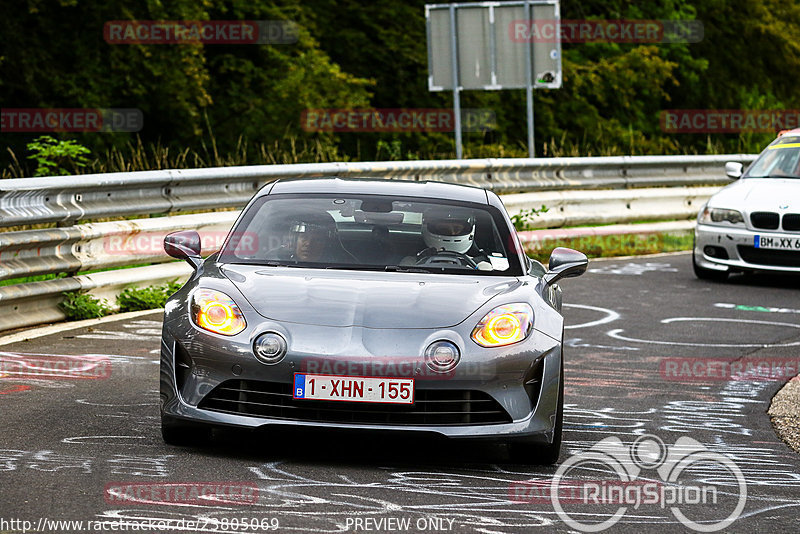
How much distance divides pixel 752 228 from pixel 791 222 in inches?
15.9

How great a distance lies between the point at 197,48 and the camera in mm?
29203

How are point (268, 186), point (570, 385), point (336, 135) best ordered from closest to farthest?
point (268, 186) < point (570, 385) < point (336, 135)

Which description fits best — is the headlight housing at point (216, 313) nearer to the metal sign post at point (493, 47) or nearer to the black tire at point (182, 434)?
the black tire at point (182, 434)

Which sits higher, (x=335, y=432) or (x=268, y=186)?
(x=268, y=186)

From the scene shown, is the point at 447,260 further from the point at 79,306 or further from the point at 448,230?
the point at 79,306

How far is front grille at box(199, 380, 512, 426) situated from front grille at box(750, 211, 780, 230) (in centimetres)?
898

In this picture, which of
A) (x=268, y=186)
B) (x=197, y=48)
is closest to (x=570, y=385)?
(x=268, y=186)

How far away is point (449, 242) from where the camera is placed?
24.0 feet

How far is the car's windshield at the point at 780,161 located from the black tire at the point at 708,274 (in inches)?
55.3

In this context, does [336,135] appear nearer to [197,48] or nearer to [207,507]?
[197,48]

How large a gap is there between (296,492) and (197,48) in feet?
80.5

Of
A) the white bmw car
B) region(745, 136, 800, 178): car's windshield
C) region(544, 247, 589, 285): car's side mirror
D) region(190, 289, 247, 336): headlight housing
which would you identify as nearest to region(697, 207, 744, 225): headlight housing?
the white bmw car

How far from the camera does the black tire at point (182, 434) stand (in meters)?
6.31

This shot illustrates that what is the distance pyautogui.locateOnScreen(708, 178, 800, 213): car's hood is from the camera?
573 inches
